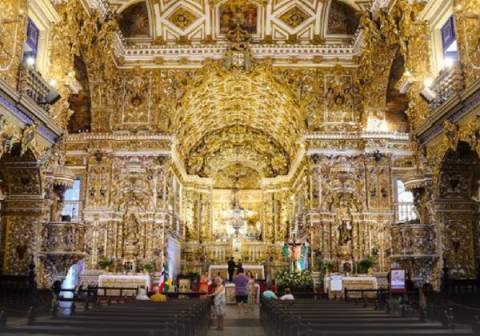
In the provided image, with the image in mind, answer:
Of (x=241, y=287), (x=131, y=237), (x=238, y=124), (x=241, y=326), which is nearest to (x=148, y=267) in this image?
(x=131, y=237)

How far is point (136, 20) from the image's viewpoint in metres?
22.6

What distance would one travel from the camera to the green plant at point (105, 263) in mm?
19891

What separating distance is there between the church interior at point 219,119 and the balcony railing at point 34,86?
0.06 m

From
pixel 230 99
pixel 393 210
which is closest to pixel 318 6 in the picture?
pixel 230 99

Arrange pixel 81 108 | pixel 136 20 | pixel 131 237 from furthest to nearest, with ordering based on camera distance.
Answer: pixel 81 108 → pixel 136 20 → pixel 131 237

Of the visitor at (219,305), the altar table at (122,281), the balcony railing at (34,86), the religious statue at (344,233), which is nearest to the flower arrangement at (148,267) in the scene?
the altar table at (122,281)

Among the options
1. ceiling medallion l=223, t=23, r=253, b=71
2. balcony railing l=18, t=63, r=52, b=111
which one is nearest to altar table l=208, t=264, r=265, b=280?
ceiling medallion l=223, t=23, r=253, b=71

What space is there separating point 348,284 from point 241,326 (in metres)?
7.92

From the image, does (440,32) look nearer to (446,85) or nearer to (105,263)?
(446,85)

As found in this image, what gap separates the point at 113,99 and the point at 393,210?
39.6 feet

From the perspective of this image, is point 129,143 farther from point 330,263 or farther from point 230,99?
point 330,263

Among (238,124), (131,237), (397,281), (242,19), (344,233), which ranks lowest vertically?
(397,281)

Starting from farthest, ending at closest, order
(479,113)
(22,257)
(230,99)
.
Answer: (230,99)
(22,257)
(479,113)

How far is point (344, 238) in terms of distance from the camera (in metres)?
21.5
